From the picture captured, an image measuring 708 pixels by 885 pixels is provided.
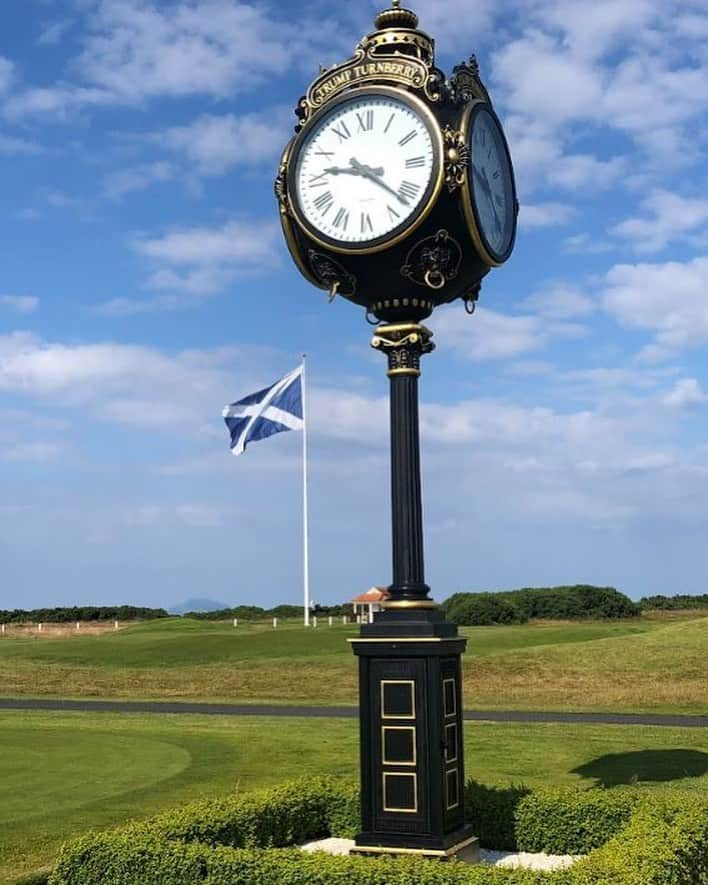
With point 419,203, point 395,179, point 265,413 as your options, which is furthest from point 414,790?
point 265,413

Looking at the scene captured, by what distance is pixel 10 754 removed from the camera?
60.8 feet

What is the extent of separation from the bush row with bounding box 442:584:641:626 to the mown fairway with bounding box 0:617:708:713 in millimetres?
12484

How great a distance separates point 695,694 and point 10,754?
17993 mm

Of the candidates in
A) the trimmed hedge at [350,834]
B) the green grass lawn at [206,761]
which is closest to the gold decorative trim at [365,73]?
the trimmed hedge at [350,834]

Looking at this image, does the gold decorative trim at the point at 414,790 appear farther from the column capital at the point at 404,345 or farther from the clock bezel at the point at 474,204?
the clock bezel at the point at 474,204

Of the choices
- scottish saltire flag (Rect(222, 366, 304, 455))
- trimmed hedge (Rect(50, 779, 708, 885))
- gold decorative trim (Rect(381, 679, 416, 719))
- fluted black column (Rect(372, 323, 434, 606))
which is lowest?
trimmed hedge (Rect(50, 779, 708, 885))

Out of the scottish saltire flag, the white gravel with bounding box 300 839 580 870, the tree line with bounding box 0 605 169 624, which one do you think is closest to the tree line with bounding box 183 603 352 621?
the tree line with bounding box 0 605 169 624

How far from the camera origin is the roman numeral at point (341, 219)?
9906 mm

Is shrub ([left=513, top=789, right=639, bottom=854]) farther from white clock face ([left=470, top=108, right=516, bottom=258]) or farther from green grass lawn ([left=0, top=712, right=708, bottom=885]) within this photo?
white clock face ([left=470, top=108, right=516, bottom=258])

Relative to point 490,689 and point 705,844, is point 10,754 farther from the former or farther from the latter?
point 490,689

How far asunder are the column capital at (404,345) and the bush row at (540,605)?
4641 cm

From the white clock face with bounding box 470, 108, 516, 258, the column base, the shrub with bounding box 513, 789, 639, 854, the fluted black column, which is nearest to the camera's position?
the column base

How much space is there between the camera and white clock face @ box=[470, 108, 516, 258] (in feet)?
32.5

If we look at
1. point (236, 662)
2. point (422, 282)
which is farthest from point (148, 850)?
point (236, 662)
